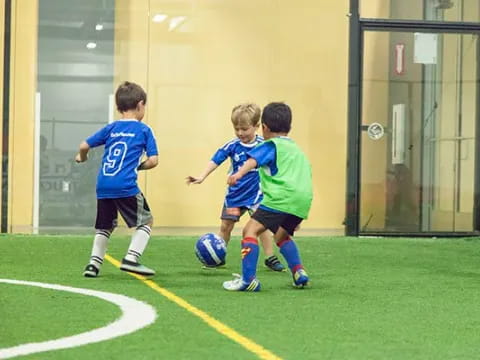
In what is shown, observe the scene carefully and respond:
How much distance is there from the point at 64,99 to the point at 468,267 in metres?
6.16

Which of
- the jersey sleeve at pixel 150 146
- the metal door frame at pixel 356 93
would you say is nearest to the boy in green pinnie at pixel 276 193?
the jersey sleeve at pixel 150 146

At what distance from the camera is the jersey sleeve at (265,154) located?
773cm

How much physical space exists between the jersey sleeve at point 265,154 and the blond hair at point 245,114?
1.66m

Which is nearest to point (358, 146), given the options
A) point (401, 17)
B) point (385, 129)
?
point (385, 129)

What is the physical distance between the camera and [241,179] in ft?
32.2

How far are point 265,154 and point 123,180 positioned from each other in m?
1.30

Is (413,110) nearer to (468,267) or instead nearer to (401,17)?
(401,17)

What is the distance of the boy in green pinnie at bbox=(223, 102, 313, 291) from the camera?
25.2 feet

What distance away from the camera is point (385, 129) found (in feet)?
50.0

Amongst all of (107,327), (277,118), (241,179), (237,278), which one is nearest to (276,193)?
(277,118)

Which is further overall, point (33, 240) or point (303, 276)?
point (33, 240)

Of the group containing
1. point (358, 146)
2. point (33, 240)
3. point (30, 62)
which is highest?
point (30, 62)

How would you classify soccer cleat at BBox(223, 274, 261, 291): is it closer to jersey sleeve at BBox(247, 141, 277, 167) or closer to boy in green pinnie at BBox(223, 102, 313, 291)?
boy in green pinnie at BBox(223, 102, 313, 291)

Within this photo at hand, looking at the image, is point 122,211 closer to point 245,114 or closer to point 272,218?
point 272,218
